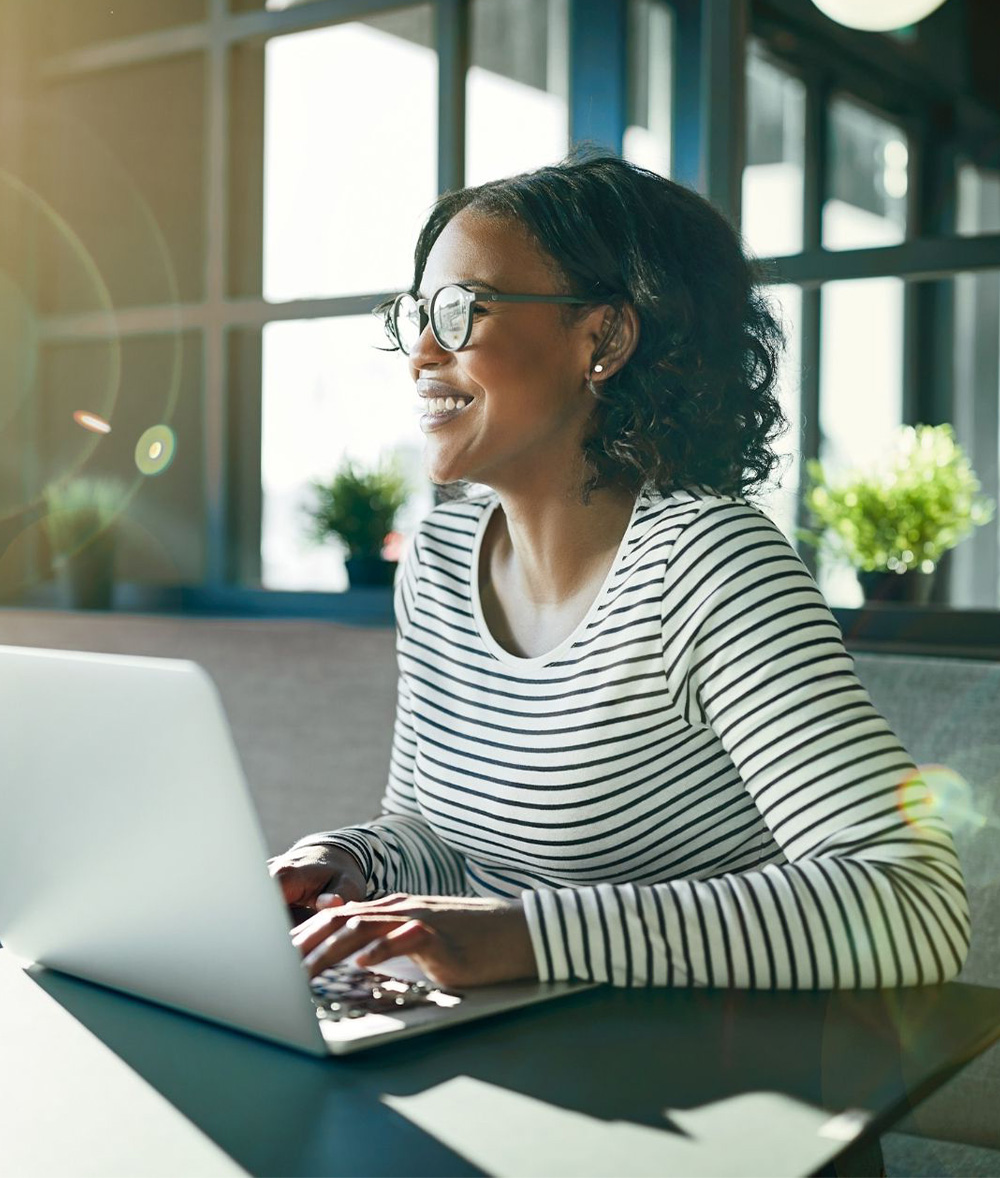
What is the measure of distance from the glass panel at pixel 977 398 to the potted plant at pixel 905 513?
2.23 meters

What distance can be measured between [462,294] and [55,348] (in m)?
2.26

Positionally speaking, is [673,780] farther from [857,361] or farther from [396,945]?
[857,361]

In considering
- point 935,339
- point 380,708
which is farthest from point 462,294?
point 935,339

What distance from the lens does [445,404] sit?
1.52 meters

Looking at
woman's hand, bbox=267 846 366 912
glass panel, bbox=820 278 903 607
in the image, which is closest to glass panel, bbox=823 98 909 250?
glass panel, bbox=820 278 903 607

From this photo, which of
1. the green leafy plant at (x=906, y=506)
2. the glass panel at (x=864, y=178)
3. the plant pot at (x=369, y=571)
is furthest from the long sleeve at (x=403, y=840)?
the glass panel at (x=864, y=178)

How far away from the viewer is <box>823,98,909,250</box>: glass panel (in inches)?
163

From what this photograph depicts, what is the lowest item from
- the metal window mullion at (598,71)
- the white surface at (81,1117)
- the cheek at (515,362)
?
the white surface at (81,1117)

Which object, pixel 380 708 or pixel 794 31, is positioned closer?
pixel 380 708

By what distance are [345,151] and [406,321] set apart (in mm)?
1668

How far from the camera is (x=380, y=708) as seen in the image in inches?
90.7

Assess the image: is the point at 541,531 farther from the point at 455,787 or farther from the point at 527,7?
the point at 527,7

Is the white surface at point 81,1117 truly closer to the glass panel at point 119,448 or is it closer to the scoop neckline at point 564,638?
the scoop neckline at point 564,638

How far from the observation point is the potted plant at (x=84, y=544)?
3.00 meters
